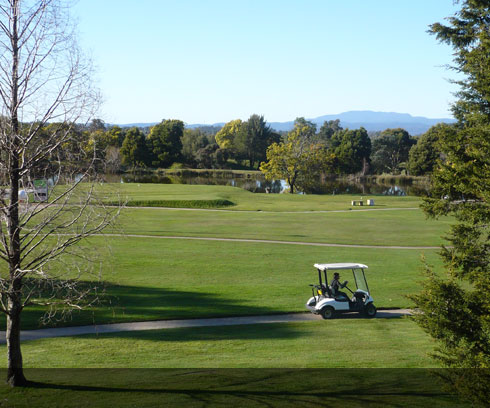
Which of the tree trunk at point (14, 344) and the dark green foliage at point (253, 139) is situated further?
the dark green foliage at point (253, 139)

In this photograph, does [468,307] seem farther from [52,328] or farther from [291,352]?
[52,328]

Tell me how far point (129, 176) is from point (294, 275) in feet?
257

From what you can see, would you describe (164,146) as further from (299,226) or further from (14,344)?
(14,344)

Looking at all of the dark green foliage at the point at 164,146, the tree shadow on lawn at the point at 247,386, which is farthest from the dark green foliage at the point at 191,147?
the tree shadow on lawn at the point at 247,386

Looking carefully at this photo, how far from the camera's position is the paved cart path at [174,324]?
51.0ft

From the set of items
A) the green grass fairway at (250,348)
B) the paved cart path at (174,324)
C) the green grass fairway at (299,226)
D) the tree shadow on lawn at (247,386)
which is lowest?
the green grass fairway at (299,226)

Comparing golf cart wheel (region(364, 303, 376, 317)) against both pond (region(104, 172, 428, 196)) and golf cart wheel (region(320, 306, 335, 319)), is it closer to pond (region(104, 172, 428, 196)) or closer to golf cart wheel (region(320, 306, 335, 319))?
golf cart wheel (region(320, 306, 335, 319))

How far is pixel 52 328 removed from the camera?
632 inches

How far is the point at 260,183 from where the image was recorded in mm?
94625

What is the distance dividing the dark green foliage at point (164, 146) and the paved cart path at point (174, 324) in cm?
9236

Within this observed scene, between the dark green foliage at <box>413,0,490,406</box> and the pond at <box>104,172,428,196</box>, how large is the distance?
67309mm

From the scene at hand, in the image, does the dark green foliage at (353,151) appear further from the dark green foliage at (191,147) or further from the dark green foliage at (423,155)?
the dark green foliage at (191,147)

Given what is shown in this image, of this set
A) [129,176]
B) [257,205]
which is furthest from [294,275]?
[129,176]

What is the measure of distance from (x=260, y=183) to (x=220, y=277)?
237ft
